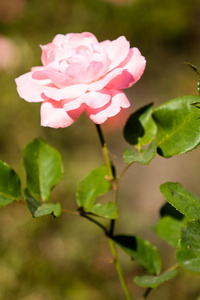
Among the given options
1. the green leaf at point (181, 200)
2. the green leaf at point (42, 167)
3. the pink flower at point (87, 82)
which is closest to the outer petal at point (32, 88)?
the pink flower at point (87, 82)

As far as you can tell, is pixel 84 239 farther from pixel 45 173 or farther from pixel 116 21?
pixel 116 21

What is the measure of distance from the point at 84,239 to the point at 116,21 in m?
1.93

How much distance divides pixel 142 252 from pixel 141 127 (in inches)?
8.5

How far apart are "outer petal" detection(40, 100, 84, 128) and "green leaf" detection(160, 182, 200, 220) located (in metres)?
0.15

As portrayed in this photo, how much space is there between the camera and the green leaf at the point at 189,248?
1.50 feet

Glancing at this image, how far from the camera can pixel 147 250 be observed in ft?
2.19

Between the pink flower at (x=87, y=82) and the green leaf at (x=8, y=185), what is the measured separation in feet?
0.34

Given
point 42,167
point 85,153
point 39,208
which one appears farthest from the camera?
point 85,153

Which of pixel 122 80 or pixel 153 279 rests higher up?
pixel 122 80

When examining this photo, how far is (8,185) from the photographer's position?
61 centimetres

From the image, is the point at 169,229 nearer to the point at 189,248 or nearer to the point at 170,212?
the point at 170,212

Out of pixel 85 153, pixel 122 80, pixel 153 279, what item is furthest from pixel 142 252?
pixel 85 153

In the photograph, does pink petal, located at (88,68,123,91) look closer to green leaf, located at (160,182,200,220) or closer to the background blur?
green leaf, located at (160,182,200,220)

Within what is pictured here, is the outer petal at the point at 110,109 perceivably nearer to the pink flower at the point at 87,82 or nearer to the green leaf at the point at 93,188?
the pink flower at the point at 87,82
